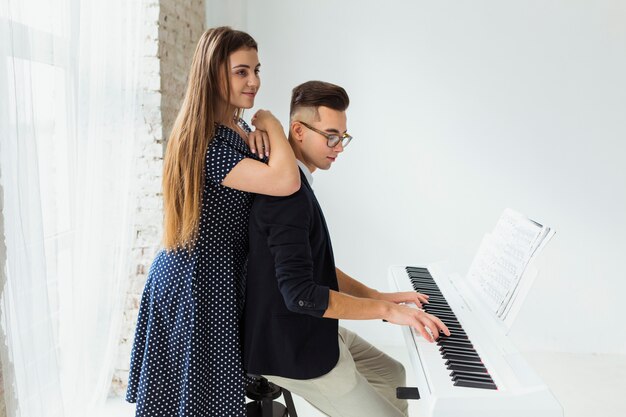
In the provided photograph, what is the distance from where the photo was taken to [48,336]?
1.86 metres

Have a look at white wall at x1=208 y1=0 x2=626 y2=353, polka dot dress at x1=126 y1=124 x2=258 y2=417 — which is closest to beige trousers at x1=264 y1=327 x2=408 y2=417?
polka dot dress at x1=126 y1=124 x2=258 y2=417

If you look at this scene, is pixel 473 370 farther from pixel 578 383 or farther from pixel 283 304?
pixel 578 383

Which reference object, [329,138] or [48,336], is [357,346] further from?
[48,336]

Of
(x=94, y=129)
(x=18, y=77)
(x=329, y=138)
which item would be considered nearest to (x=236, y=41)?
(x=329, y=138)

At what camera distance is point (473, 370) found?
4.82ft

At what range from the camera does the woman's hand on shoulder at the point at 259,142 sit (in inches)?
66.7

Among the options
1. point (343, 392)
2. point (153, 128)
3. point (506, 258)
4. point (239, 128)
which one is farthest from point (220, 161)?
point (153, 128)

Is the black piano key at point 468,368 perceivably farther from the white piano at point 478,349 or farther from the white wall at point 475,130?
the white wall at point 475,130

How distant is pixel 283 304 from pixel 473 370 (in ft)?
1.70

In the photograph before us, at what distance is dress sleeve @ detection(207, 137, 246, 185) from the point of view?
159cm

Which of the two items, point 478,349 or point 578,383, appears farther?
point 578,383

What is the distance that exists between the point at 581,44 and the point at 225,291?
113 inches

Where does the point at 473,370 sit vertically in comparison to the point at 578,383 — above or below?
above

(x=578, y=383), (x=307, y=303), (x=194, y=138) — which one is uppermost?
(x=194, y=138)
